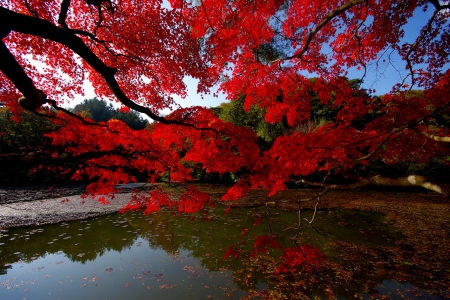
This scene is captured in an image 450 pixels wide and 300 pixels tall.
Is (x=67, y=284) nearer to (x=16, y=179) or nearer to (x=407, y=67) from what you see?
(x=407, y=67)

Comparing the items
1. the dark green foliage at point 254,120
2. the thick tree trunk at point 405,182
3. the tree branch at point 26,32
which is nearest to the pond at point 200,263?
the thick tree trunk at point 405,182

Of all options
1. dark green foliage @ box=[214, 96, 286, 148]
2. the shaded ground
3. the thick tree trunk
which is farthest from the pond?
dark green foliage @ box=[214, 96, 286, 148]

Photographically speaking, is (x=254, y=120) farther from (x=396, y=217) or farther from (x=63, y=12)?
(x=63, y=12)

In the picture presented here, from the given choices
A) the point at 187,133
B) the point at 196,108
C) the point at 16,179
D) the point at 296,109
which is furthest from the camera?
the point at 16,179

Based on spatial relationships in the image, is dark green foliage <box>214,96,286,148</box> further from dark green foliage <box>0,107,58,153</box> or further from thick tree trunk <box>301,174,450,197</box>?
dark green foliage <box>0,107,58,153</box>

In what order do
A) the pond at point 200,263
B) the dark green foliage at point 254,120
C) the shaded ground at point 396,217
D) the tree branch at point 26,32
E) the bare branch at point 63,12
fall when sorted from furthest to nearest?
1. the dark green foliage at point 254,120
2. the shaded ground at point 396,217
3. the pond at point 200,263
4. the bare branch at point 63,12
5. the tree branch at point 26,32

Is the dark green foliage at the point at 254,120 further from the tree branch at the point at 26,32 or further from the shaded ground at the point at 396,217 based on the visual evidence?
the tree branch at the point at 26,32

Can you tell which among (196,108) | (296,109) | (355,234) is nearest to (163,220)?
(196,108)

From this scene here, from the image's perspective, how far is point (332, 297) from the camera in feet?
10.6

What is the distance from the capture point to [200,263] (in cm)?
447

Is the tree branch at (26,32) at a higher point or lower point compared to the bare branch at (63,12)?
lower

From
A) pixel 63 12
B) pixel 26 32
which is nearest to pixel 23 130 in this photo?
pixel 63 12

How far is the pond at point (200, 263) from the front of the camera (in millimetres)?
3473

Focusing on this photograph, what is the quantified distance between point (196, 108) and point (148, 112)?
203 centimetres
